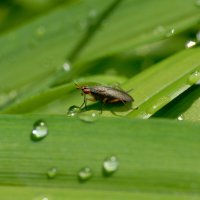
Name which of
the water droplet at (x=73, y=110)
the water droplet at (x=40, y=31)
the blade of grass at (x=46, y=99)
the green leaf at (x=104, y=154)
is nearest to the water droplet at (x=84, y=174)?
the green leaf at (x=104, y=154)

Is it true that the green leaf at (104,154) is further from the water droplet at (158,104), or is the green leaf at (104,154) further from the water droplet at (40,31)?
the water droplet at (40,31)

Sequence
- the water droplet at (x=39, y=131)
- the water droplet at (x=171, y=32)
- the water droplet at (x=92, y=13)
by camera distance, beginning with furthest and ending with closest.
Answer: the water droplet at (x=92, y=13) → the water droplet at (x=171, y=32) → the water droplet at (x=39, y=131)

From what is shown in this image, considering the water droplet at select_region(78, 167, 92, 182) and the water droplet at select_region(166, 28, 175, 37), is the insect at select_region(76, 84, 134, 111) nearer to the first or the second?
the water droplet at select_region(78, 167, 92, 182)

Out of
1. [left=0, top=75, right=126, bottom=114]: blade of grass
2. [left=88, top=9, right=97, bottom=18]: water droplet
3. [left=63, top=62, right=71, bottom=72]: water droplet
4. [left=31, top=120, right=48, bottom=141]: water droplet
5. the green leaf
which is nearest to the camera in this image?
the green leaf

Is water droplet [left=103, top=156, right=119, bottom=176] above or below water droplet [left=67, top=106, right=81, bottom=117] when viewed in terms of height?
below

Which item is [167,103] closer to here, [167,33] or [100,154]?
[100,154]

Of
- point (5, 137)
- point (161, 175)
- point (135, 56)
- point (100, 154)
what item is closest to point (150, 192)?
point (161, 175)

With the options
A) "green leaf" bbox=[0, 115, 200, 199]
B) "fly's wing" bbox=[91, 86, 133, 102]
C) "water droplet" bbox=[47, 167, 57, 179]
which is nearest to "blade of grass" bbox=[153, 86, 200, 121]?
"fly's wing" bbox=[91, 86, 133, 102]
